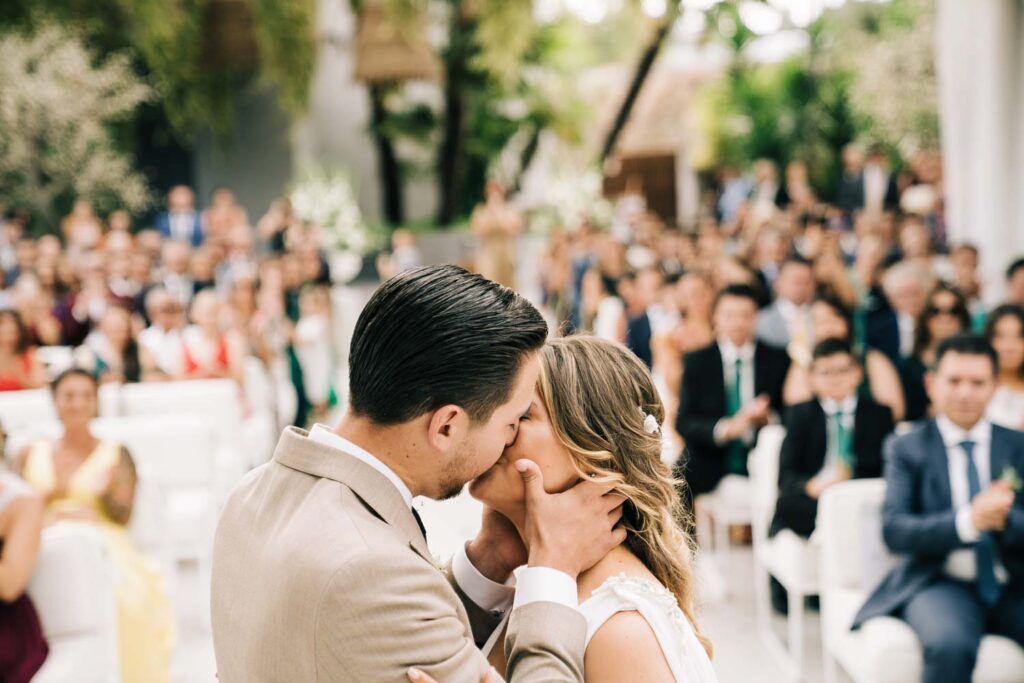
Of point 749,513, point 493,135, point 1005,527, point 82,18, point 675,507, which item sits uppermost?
point 82,18

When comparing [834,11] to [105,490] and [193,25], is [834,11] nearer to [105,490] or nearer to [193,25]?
[193,25]

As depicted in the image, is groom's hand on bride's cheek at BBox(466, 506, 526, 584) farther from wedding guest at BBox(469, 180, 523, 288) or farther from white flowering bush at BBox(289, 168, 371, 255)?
wedding guest at BBox(469, 180, 523, 288)

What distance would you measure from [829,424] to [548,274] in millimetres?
9147

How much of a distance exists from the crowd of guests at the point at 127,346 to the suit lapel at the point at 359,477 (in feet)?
6.91

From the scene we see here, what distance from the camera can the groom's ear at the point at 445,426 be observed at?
4.66ft

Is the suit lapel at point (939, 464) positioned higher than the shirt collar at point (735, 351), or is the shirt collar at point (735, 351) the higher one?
the shirt collar at point (735, 351)

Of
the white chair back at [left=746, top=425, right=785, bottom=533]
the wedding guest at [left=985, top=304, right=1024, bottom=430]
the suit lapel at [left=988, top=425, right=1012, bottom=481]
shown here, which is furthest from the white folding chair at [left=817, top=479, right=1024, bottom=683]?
the wedding guest at [left=985, top=304, right=1024, bottom=430]

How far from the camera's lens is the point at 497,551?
1.99 m

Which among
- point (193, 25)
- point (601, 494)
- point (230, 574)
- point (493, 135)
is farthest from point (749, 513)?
point (493, 135)

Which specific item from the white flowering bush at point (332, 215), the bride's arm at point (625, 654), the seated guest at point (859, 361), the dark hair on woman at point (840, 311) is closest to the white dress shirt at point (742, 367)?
the seated guest at point (859, 361)

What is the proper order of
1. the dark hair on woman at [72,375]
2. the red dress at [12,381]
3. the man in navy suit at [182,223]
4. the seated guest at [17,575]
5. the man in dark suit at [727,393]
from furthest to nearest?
the man in navy suit at [182,223], the red dress at [12,381], the man in dark suit at [727,393], the dark hair on woman at [72,375], the seated guest at [17,575]

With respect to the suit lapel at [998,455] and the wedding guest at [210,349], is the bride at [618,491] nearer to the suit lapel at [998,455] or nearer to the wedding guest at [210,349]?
the suit lapel at [998,455]

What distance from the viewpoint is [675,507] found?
2088 millimetres

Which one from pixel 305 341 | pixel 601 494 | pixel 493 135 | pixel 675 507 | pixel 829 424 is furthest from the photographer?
pixel 493 135
